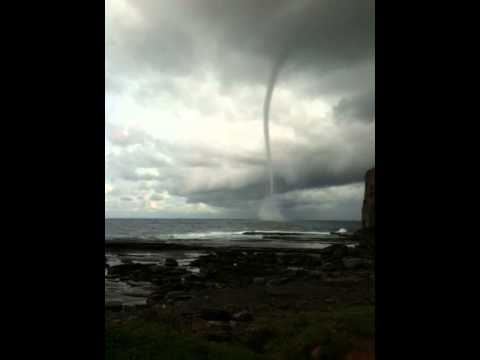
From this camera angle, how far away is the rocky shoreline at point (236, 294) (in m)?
10.9

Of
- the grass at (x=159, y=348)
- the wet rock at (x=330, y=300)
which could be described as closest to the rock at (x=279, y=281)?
the wet rock at (x=330, y=300)

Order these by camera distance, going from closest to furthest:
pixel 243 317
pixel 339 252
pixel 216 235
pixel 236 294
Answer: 1. pixel 243 317
2. pixel 236 294
3. pixel 339 252
4. pixel 216 235

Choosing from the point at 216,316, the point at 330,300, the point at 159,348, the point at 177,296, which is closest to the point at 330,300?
the point at 330,300

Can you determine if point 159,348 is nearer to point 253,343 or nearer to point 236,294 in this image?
point 253,343

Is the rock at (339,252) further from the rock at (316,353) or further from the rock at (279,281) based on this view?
the rock at (316,353)

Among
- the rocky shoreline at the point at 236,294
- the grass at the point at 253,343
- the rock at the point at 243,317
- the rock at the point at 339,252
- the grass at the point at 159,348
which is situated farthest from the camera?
the rock at the point at 339,252

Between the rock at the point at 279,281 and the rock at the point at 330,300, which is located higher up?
the rock at the point at 330,300

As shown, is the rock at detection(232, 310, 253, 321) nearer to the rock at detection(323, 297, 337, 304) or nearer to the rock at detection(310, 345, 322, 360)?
the rock at detection(310, 345, 322, 360)

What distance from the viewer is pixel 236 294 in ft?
58.2
